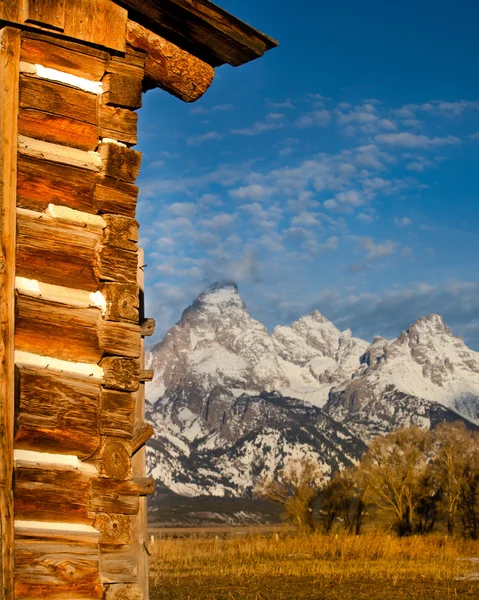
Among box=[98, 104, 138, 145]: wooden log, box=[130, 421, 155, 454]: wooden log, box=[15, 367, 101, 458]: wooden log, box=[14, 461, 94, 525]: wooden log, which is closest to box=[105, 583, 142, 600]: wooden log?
box=[14, 461, 94, 525]: wooden log

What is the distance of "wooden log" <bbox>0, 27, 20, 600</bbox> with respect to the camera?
553 centimetres

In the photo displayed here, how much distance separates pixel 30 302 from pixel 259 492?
56466 millimetres

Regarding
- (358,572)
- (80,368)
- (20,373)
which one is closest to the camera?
(20,373)

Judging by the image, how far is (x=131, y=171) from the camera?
681 centimetres

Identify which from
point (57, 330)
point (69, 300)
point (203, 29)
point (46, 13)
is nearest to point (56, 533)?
point (57, 330)

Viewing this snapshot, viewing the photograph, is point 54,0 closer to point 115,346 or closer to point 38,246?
point 38,246

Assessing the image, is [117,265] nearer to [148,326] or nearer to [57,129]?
[57,129]

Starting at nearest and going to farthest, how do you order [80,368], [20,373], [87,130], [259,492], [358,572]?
[20,373], [80,368], [87,130], [358,572], [259,492]

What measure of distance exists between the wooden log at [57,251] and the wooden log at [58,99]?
33.1 inches

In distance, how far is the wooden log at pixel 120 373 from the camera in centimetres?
636

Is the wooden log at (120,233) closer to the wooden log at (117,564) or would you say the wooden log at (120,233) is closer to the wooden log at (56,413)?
the wooden log at (56,413)

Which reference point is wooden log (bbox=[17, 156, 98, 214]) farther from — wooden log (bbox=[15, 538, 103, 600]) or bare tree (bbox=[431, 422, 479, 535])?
bare tree (bbox=[431, 422, 479, 535])

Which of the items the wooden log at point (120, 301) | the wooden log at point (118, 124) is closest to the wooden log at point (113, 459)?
the wooden log at point (120, 301)

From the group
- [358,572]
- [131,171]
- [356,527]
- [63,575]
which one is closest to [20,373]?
[63,575]
